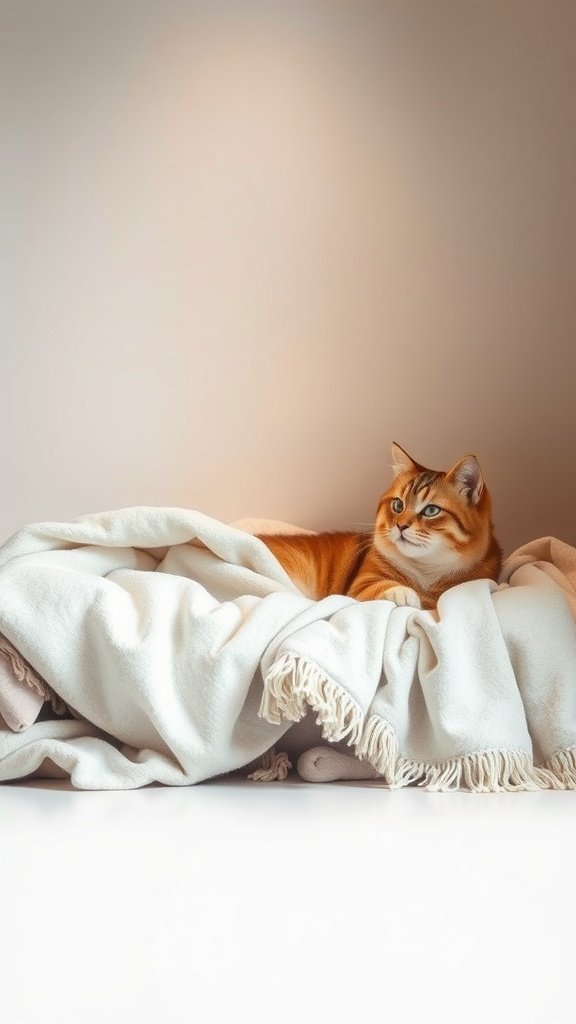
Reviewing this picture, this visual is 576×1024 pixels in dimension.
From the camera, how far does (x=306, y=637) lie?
1.57 m

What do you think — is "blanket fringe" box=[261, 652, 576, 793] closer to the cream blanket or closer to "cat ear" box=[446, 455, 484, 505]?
the cream blanket

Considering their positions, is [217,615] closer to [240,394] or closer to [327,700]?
[327,700]

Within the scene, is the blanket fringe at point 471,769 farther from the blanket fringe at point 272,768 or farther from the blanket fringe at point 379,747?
the blanket fringe at point 272,768

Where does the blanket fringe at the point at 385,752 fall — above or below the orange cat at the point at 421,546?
below

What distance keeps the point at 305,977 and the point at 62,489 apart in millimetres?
2064

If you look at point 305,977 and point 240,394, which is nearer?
point 305,977

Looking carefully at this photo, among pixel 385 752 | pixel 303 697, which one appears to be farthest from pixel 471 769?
pixel 303 697

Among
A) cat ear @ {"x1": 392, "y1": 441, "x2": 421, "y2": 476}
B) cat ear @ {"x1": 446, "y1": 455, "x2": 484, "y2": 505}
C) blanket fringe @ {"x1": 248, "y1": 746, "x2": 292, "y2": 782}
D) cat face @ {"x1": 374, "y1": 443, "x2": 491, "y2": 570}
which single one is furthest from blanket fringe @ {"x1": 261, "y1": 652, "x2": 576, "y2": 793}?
cat ear @ {"x1": 392, "y1": 441, "x2": 421, "y2": 476}

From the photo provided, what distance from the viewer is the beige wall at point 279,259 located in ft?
8.81

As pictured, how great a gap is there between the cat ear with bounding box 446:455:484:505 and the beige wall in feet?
1.95

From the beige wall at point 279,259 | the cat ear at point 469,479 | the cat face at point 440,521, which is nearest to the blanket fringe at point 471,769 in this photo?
the cat face at point 440,521

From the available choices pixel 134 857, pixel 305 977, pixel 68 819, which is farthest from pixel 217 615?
pixel 305 977

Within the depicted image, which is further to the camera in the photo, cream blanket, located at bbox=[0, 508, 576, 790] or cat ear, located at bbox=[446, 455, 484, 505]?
cat ear, located at bbox=[446, 455, 484, 505]

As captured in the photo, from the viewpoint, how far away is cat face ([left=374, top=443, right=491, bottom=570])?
6.79ft
